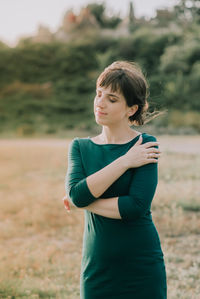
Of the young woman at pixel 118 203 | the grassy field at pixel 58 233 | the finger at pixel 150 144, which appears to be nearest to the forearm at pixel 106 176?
the young woman at pixel 118 203

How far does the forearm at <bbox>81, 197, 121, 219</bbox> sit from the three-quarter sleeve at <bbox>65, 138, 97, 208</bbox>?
0.08 feet

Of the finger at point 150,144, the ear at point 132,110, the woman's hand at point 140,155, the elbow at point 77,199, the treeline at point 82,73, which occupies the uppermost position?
the treeline at point 82,73

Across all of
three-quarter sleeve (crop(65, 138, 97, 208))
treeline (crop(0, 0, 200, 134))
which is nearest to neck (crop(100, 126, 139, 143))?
three-quarter sleeve (crop(65, 138, 97, 208))

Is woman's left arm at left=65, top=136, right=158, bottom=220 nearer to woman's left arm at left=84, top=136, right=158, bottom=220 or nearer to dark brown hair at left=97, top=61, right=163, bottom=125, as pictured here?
woman's left arm at left=84, top=136, right=158, bottom=220

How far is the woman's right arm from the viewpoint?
1.62 metres

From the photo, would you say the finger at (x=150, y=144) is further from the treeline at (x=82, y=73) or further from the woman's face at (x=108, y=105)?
the treeline at (x=82, y=73)

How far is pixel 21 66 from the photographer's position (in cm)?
2689

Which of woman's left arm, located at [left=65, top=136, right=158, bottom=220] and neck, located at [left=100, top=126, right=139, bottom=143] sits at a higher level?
neck, located at [left=100, top=126, right=139, bottom=143]

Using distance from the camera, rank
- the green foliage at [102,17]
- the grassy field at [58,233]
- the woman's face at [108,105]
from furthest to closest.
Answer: the green foliage at [102,17], the grassy field at [58,233], the woman's face at [108,105]

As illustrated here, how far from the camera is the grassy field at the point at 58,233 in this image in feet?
10.3

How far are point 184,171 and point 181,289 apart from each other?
4.77m

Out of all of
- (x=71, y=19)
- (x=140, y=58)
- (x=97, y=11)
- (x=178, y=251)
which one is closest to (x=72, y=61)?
(x=140, y=58)

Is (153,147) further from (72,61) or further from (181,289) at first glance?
(72,61)

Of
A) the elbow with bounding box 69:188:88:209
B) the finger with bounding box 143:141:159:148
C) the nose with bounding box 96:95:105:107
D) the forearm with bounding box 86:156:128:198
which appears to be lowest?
the elbow with bounding box 69:188:88:209
